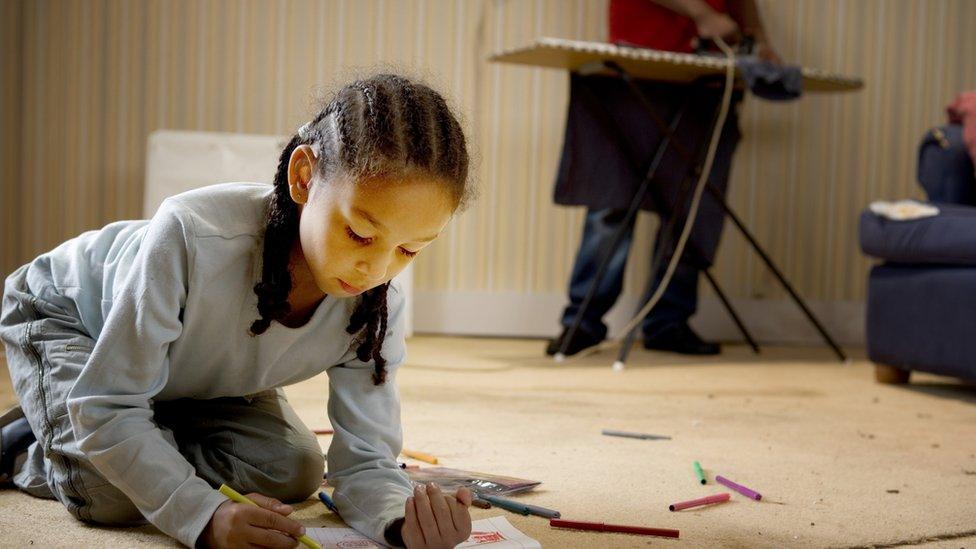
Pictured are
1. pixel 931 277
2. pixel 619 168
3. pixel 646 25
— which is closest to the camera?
pixel 931 277

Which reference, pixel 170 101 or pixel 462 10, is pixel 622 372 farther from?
pixel 170 101

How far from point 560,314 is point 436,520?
2.50 meters

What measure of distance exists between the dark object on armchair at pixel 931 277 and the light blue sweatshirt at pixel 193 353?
4.92 ft

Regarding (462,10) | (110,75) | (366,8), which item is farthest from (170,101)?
(462,10)

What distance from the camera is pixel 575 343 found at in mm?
2832

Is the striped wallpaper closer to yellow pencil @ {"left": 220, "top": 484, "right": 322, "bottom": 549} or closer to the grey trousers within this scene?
the grey trousers

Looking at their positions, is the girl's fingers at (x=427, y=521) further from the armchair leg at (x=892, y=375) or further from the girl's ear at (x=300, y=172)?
the armchair leg at (x=892, y=375)

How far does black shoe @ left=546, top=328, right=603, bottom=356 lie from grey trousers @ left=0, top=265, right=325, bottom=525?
1.60 metres

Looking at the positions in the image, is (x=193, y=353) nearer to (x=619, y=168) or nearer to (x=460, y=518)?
(x=460, y=518)

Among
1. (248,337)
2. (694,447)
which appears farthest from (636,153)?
(248,337)

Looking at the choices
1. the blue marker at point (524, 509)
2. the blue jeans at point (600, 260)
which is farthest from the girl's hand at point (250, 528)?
the blue jeans at point (600, 260)

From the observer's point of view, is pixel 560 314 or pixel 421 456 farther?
pixel 560 314

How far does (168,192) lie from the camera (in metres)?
2.89

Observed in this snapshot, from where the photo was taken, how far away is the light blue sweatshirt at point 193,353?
3.06 feet
